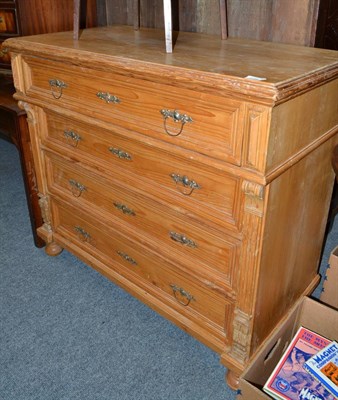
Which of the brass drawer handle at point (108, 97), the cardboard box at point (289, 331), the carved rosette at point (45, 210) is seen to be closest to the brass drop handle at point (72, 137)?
the brass drawer handle at point (108, 97)

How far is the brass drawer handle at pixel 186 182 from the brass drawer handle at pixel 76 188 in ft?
1.87

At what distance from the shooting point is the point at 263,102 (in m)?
1.04

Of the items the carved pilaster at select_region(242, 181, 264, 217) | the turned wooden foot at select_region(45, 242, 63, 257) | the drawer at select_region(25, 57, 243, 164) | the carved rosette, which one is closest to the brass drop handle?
the drawer at select_region(25, 57, 243, 164)

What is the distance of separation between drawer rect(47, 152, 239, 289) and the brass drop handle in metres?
0.09

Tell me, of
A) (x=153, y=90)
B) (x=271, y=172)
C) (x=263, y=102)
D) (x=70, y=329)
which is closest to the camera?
(x=263, y=102)

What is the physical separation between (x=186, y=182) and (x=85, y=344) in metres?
0.80

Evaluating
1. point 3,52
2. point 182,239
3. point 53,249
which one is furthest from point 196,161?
point 3,52

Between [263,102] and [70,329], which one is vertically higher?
[263,102]

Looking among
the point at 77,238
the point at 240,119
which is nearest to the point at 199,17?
the point at 240,119

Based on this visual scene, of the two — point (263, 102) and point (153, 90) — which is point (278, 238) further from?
point (153, 90)

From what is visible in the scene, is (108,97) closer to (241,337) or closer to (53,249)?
(241,337)

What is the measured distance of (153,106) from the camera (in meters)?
1.30

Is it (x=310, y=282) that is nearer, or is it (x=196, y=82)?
(x=196, y=82)

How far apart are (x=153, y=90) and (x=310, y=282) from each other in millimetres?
1061
